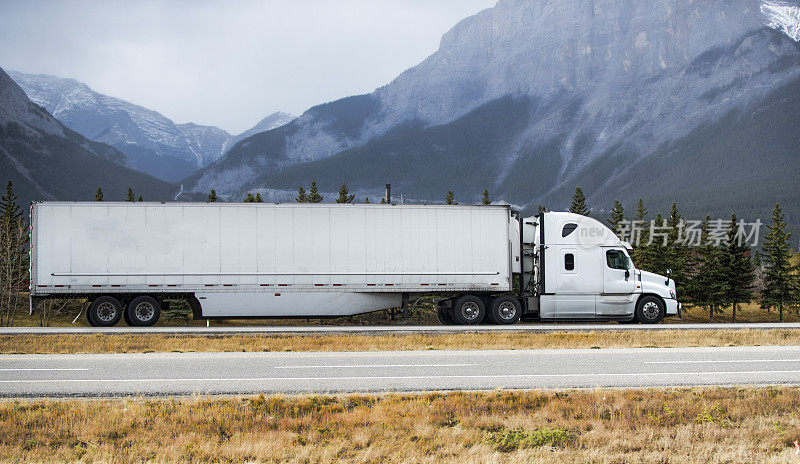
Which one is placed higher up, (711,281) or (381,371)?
(711,281)

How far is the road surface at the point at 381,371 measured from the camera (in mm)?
11797

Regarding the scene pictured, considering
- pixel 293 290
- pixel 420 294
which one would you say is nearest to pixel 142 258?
pixel 293 290

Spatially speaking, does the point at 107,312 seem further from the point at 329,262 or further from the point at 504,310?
the point at 504,310

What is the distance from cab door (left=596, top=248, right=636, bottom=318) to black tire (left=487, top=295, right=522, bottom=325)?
9.87 feet

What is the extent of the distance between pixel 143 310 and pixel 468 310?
36.9ft

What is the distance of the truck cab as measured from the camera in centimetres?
2431

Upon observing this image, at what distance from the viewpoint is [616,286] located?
2450cm

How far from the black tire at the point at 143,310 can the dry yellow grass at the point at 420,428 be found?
42.2 feet

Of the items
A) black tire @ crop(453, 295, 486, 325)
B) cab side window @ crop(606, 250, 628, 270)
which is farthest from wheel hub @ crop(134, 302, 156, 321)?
cab side window @ crop(606, 250, 628, 270)

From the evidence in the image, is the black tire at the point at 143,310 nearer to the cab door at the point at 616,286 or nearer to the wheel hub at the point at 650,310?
the cab door at the point at 616,286

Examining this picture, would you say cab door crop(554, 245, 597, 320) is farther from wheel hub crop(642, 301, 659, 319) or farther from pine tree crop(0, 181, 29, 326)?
pine tree crop(0, 181, 29, 326)

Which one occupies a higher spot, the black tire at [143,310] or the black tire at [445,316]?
the black tire at [143,310]

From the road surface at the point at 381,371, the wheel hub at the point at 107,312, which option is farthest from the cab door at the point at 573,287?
the wheel hub at the point at 107,312

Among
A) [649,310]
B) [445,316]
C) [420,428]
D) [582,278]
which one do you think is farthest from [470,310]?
[420,428]
